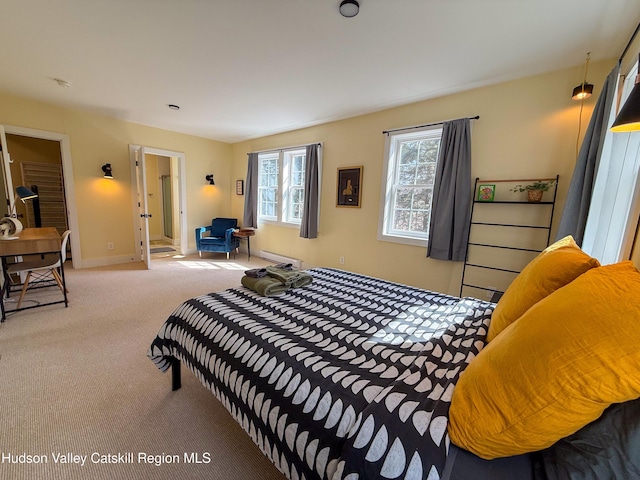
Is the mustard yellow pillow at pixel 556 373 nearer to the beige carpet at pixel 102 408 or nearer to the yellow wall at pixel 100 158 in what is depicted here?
the beige carpet at pixel 102 408

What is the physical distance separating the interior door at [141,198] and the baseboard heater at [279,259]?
6.77 ft

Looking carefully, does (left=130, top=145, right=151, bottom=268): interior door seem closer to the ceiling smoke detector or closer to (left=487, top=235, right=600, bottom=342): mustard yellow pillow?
the ceiling smoke detector

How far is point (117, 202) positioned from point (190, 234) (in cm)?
140

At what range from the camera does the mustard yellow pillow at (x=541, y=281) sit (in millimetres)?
1042

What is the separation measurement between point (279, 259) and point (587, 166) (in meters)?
4.39

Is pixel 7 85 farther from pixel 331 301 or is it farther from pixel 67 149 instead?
pixel 331 301

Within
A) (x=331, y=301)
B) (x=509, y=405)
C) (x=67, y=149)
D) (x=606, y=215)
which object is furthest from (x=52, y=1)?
(x=606, y=215)

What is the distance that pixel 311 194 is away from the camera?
4.30 meters

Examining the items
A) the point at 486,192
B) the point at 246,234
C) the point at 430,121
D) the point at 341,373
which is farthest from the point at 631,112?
the point at 246,234

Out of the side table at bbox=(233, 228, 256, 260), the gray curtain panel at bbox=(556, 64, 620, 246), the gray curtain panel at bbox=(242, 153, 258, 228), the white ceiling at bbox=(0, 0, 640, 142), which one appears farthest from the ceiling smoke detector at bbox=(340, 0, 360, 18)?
the side table at bbox=(233, 228, 256, 260)

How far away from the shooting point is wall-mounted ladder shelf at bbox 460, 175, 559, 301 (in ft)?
8.37

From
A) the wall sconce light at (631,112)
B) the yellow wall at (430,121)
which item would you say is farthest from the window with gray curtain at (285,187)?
the wall sconce light at (631,112)

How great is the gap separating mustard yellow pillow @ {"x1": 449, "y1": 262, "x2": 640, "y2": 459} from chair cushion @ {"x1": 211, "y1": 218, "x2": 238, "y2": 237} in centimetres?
554

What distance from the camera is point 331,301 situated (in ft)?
5.72
